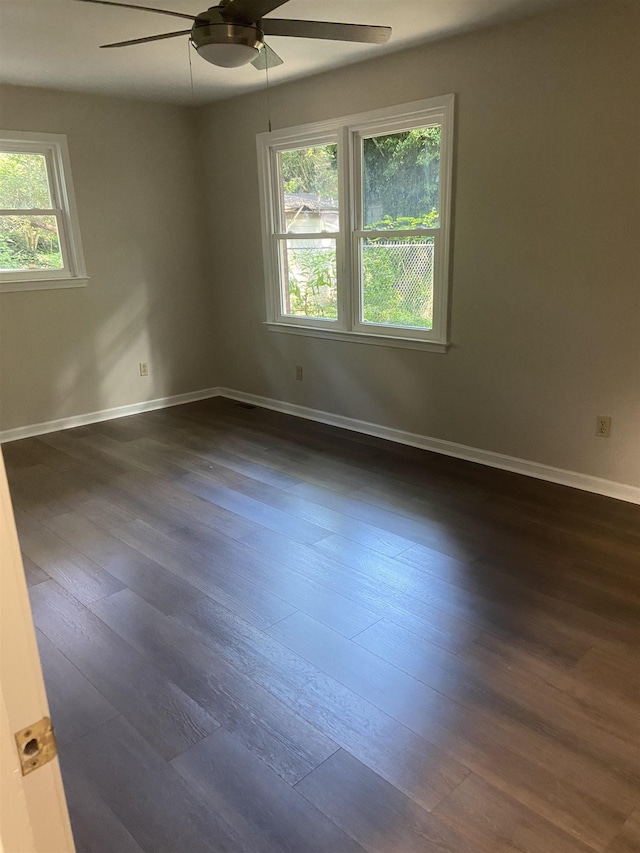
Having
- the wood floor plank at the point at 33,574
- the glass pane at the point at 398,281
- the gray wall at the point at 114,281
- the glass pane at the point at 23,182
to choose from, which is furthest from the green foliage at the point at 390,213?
the wood floor plank at the point at 33,574

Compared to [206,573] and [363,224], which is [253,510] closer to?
[206,573]

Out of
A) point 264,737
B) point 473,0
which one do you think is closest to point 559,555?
point 264,737

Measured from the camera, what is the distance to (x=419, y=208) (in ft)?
12.8

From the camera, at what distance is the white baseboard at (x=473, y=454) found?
11.1ft

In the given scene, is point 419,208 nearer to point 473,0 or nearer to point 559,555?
point 473,0

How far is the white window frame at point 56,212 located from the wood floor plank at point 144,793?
3689 mm

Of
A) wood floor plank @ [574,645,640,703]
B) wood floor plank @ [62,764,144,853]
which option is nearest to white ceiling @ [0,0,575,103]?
wood floor plank @ [574,645,640,703]

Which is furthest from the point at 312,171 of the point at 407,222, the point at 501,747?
the point at 501,747

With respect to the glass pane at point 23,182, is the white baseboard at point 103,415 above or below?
below

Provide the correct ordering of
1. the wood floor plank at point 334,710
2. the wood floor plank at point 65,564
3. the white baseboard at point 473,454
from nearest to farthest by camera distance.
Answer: the wood floor plank at point 334,710
the wood floor plank at point 65,564
the white baseboard at point 473,454

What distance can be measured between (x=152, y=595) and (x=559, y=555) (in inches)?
71.7

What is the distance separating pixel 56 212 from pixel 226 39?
2953mm

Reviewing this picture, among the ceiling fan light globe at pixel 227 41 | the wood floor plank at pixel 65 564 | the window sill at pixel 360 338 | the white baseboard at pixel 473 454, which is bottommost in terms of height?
the wood floor plank at pixel 65 564

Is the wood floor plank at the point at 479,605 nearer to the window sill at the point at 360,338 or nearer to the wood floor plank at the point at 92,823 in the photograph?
the wood floor plank at the point at 92,823
